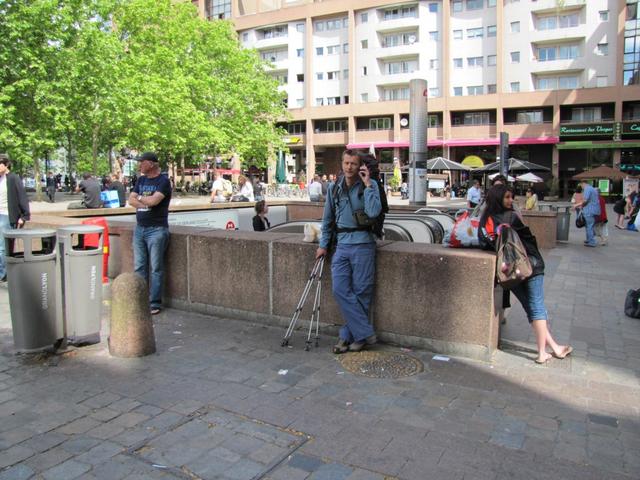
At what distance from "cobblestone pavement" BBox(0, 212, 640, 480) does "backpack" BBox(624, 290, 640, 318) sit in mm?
1208

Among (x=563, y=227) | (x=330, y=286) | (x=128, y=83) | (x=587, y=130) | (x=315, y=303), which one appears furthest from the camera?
(x=587, y=130)

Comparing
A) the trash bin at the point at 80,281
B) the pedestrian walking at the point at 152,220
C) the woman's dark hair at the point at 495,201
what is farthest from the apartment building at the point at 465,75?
the trash bin at the point at 80,281

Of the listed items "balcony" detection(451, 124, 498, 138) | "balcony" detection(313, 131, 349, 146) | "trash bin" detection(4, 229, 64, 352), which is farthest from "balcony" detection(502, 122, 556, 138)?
"trash bin" detection(4, 229, 64, 352)

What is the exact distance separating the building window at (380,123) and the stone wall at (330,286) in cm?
5037

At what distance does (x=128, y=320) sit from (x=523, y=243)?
3605mm

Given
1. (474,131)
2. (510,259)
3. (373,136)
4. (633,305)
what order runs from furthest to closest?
(373,136), (474,131), (633,305), (510,259)

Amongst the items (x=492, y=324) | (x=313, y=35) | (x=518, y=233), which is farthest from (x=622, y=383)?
(x=313, y=35)

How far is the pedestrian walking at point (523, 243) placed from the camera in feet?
15.6

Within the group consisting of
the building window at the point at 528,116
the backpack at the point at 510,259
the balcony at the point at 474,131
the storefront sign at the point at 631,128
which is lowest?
the backpack at the point at 510,259

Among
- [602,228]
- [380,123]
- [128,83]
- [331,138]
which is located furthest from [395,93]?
[602,228]

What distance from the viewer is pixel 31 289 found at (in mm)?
4707

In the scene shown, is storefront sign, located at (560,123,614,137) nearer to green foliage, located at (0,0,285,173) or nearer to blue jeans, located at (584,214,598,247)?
green foliage, located at (0,0,285,173)

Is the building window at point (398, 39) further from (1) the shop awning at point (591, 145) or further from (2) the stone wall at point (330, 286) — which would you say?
(2) the stone wall at point (330, 286)

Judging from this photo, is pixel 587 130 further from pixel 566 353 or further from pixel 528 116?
pixel 566 353
